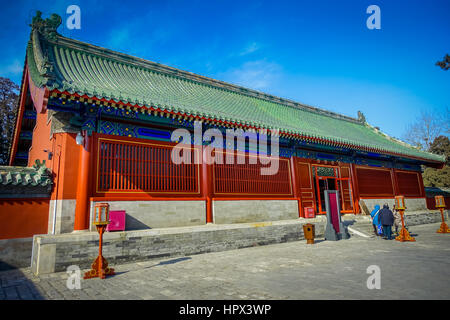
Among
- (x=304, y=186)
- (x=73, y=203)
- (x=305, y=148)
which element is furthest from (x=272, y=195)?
(x=73, y=203)

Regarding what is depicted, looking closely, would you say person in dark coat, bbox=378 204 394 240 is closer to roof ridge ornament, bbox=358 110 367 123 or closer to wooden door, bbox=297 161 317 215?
wooden door, bbox=297 161 317 215

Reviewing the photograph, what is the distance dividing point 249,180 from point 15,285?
7511 mm

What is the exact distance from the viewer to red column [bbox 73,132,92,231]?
A: 692cm

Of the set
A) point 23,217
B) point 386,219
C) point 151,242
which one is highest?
point 23,217

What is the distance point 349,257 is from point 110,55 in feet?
37.3

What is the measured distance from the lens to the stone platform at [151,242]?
5.99 meters

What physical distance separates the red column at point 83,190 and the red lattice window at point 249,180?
4.11m

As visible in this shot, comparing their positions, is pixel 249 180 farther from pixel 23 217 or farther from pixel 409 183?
pixel 409 183

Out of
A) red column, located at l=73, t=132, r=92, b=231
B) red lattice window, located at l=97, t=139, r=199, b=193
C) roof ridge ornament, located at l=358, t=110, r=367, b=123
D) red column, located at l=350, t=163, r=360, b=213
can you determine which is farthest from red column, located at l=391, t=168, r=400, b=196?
red column, located at l=73, t=132, r=92, b=231

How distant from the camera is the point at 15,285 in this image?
5.00 metres

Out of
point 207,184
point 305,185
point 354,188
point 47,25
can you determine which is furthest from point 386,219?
point 47,25

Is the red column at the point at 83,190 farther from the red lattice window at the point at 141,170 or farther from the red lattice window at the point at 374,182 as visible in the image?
Answer: the red lattice window at the point at 374,182

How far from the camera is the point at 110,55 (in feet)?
36.1

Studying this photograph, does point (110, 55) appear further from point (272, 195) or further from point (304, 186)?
point (304, 186)
